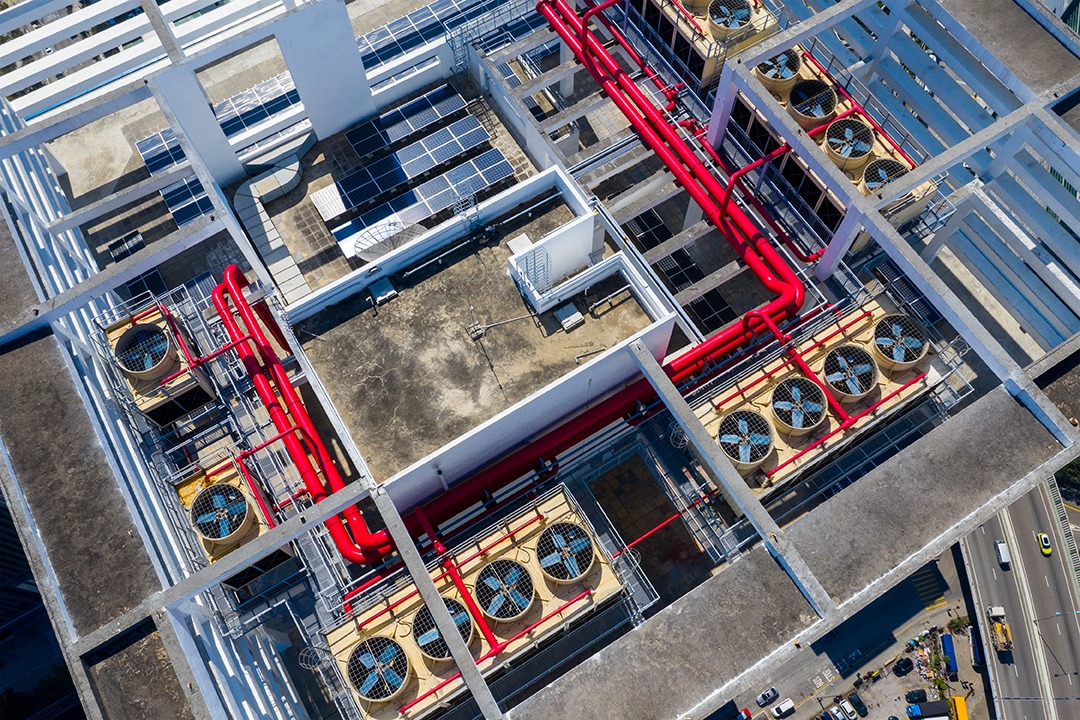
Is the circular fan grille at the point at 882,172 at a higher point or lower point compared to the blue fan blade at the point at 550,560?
higher

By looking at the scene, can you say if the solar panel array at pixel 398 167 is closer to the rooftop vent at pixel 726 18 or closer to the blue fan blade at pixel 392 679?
the rooftop vent at pixel 726 18

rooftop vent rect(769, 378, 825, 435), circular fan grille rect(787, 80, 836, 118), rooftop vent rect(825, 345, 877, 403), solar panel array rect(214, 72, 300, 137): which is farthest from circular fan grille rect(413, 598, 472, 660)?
circular fan grille rect(787, 80, 836, 118)

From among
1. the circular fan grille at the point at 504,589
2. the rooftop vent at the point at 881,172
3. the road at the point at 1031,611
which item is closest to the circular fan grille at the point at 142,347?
the circular fan grille at the point at 504,589

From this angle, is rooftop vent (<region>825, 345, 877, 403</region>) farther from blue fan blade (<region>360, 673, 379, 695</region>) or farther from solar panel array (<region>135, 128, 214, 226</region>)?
solar panel array (<region>135, 128, 214, 226</region>)

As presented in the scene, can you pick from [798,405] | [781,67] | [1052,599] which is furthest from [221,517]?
[1052,599]

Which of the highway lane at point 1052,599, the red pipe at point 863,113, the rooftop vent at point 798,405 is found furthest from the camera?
the highway lane at point 1052,599

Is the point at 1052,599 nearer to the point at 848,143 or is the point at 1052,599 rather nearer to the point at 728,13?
the point at 848,143

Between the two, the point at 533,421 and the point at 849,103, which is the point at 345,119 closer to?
the point at 533,421
